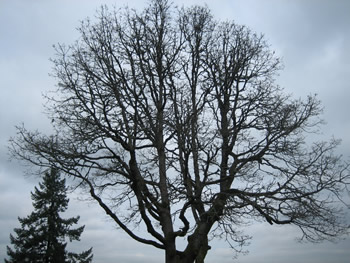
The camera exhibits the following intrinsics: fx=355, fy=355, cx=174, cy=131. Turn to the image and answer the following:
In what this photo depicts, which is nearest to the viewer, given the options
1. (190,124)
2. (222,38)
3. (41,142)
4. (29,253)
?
(190,124)

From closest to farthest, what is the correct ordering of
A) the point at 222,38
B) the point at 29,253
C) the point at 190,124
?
the point at 190,124 → the point at 222,38 → the point at 29,253

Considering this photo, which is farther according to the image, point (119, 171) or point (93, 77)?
point (93, 77)

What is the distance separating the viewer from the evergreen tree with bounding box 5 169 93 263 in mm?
24844

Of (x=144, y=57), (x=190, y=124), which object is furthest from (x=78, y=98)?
(x=190, y=124)

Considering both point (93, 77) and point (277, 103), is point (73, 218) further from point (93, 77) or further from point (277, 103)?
point (277, 103)

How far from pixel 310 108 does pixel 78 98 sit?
772 centimetres

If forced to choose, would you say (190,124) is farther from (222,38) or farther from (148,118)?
(222,38)

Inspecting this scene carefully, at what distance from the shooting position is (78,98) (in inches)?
456

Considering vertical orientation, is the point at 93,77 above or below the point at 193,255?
above

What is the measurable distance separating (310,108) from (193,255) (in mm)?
6166

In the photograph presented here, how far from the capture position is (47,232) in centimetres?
2527

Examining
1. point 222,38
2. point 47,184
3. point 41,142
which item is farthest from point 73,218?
point 222,38

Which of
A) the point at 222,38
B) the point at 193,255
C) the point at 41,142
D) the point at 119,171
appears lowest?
the point at 193,255

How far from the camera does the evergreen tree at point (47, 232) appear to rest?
24844 mm
